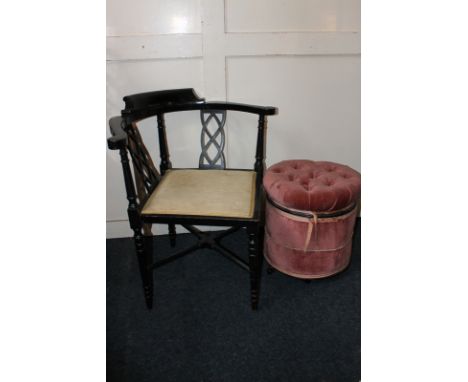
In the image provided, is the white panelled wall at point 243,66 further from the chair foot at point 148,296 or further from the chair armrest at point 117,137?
the chair foot at point 148,296

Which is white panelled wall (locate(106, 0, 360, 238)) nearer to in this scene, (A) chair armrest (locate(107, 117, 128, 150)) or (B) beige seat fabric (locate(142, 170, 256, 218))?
(B) beige seat fabric (locate(142, 170, 256, 218))

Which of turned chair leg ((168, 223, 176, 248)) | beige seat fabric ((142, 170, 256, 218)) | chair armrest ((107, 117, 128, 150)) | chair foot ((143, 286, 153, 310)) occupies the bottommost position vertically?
chair foot ((143, 286, 153, 310))

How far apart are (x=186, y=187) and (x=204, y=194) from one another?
0.38 feet

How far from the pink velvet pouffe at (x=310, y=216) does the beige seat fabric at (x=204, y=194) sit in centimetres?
15

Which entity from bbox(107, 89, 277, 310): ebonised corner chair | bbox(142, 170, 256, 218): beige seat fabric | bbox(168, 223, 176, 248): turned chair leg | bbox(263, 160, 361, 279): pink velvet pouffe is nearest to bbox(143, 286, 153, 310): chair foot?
bbox(107, 89, 277, 310): ebonised corner chair

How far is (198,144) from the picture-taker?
7.35 feet

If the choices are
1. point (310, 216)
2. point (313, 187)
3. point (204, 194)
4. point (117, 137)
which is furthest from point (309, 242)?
point (117, 137)

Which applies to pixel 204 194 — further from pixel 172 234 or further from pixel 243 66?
pixel 243 66

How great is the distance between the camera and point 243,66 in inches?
82.0

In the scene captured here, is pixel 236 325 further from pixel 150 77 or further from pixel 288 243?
pixel 150 77

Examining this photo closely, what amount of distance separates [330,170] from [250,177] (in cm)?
42

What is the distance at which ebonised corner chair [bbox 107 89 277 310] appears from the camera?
5.08ft

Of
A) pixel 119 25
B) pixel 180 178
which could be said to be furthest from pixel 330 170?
pixel 119 25

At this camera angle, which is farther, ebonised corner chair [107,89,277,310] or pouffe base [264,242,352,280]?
pouffe base [264,242,352,280]
